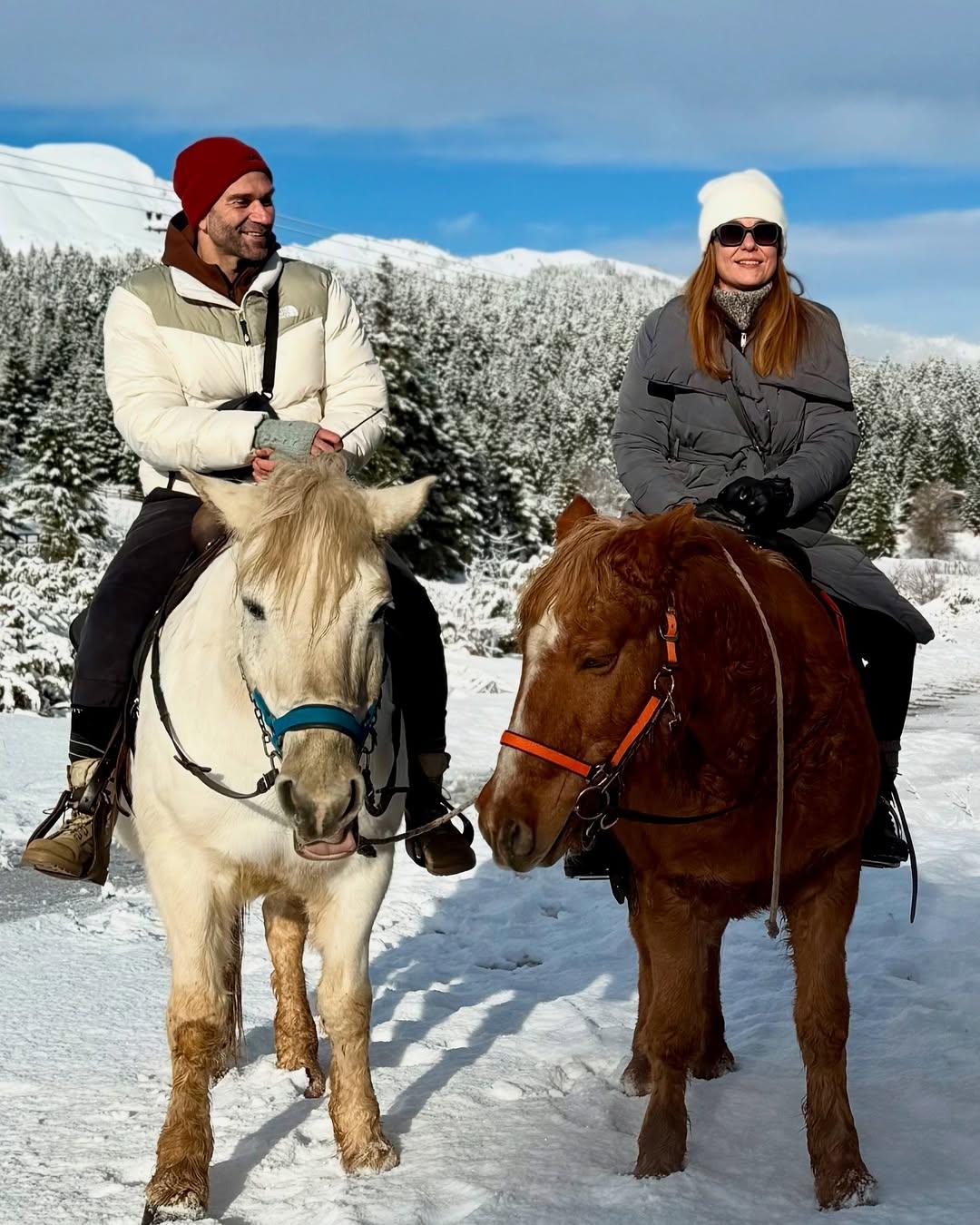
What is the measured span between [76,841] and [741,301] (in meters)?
3.29

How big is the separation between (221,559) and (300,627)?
3.14ft

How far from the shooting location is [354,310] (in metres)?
5.07

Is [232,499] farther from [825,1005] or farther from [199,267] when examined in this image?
[825,1005]

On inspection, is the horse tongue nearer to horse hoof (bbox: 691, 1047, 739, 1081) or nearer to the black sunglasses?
horse hoof (bbox: 691, 1047, 739, 1081)

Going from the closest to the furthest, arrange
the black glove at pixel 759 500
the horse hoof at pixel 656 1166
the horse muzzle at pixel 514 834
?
the horse muzzle at pixel 514 834, the horse hoof at pixel 656 1166, the black glove at pixel 759 500

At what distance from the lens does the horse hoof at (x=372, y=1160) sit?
386 centimetres

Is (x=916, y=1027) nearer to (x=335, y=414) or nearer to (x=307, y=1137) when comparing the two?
(x=307, y=1137)

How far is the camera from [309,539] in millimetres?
3375

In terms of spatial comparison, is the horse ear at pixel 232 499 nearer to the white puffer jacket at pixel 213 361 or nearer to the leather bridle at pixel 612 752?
the white puffer jacket at pixel 213 361

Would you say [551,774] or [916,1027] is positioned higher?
[551,774]

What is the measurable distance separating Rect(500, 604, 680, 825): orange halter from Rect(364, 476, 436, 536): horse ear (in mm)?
801

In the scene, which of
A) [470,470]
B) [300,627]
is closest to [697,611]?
[300,627]

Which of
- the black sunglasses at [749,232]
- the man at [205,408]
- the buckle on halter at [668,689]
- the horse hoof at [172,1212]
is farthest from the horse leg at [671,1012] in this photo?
the black sunglasses at [749,232]

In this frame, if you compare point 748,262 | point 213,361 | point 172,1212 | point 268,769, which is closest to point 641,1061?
point 172,1212
